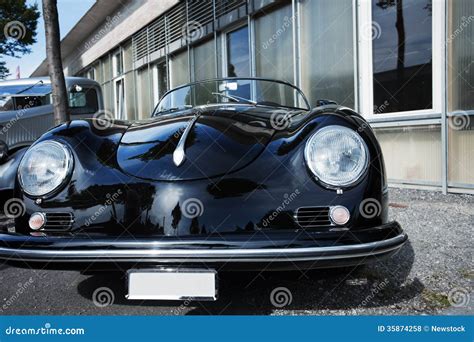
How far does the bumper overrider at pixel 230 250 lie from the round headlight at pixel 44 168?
0.34m

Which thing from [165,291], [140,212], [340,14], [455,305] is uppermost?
[340,14]

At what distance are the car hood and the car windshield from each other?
0.93 meters

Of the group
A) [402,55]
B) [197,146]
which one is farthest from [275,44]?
[197,146]

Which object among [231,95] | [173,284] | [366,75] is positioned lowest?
[173,284]

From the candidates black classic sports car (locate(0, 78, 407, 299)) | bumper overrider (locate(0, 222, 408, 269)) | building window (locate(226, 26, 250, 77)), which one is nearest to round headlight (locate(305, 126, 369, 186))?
black classic sports car (locate(0, 78, 407, 299))

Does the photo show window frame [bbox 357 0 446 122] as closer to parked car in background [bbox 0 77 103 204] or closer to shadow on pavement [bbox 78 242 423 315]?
shadow on pavement [bbox 78 242 423 315]

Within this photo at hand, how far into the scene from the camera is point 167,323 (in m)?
1.82

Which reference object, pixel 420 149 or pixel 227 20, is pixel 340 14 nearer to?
pixel 420 149

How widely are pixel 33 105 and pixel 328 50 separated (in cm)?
457

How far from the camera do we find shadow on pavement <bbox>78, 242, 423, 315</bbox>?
78.9 inches

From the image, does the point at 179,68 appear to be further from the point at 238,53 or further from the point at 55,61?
the point at 55,61

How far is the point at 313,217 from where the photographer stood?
1795 mm

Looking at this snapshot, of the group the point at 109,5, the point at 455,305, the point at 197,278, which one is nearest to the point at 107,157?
the point at 197,278

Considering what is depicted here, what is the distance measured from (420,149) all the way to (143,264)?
4.24 metres
